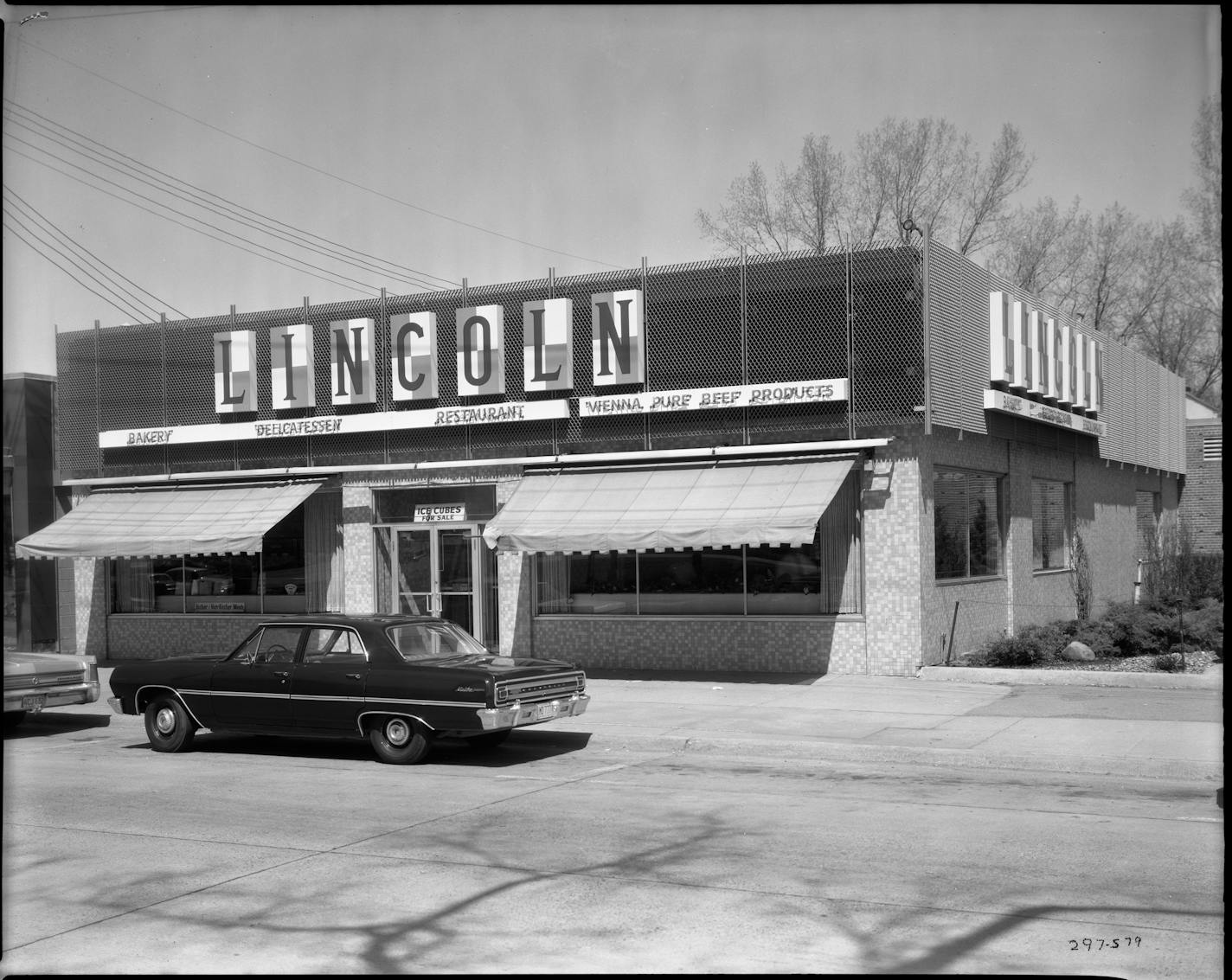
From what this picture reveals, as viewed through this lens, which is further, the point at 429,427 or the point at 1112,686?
the point at 429,427

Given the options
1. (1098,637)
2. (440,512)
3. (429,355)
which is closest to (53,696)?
(440,512)

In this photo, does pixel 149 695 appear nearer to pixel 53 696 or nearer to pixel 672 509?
pixel 53 696

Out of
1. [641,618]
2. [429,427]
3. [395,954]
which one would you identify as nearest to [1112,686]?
[641,618]

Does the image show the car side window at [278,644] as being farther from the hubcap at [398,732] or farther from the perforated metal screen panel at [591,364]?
the perforated metal screen panel at [591,364]

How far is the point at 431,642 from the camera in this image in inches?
521

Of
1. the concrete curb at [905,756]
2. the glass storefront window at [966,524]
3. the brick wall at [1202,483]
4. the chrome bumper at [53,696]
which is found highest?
the brick wall at [1202,483]

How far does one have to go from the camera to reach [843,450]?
18234mm

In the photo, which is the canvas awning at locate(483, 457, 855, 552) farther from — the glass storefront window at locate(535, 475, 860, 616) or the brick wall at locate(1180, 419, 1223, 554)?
the brick wall at locate(1180, 419, 1223, 554)

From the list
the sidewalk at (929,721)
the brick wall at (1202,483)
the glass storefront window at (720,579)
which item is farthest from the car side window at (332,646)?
the brick wall at (1202,483)

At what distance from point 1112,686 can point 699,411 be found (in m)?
6.80

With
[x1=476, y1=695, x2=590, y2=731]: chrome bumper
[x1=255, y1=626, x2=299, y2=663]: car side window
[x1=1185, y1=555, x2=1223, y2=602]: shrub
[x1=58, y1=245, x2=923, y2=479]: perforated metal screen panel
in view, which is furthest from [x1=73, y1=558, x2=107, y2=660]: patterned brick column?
[x1=1185, y1=555, x2=1223, y2=602]: shrub

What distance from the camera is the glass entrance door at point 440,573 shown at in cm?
2141

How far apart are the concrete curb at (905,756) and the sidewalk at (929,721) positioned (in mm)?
11

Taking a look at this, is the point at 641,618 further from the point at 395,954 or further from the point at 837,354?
the point at 395,954
